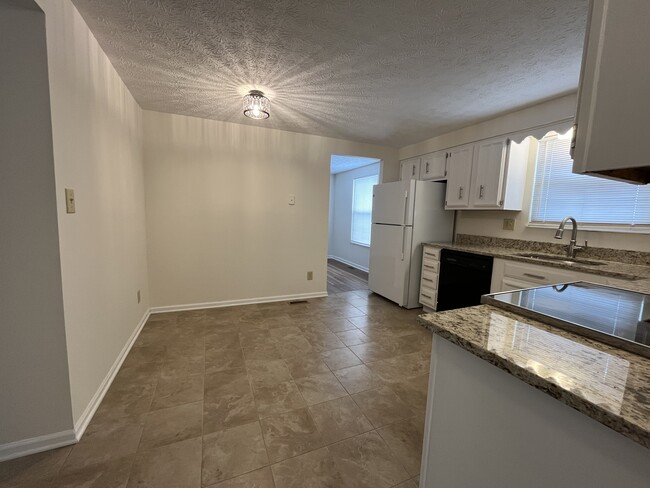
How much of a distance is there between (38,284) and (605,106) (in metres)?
2.17

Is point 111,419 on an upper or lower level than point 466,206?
lower

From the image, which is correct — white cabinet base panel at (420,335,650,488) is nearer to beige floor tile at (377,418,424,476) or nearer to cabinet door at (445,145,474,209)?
beige floor tile at (377,418,424,476)

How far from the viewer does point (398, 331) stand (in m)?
2.84

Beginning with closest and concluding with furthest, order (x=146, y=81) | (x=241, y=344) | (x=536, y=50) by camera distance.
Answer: (x=536, y=50)
(x=146, y=81)
(x=241, y=344)

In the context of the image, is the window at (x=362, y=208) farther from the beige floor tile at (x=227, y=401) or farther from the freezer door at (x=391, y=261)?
the beige floor tile at (x=227, y=401)

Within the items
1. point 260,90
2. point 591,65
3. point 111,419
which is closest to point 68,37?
point 260,90

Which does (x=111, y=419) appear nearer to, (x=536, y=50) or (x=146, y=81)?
(x=146, y=81)

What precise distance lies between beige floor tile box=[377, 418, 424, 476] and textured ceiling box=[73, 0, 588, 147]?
2333mm

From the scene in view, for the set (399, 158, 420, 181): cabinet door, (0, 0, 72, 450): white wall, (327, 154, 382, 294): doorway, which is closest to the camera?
(0, 0, 72, 450): white wall

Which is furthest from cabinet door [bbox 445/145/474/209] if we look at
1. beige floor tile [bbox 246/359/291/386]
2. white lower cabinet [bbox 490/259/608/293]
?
beige floor tile [bbox 246/359/291/386]

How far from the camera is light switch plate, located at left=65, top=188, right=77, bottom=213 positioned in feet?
4.41

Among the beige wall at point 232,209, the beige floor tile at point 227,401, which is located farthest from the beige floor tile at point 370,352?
the beige wall at point 232,209

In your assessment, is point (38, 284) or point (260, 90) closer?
point (38, 284)

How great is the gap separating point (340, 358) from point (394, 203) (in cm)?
212
